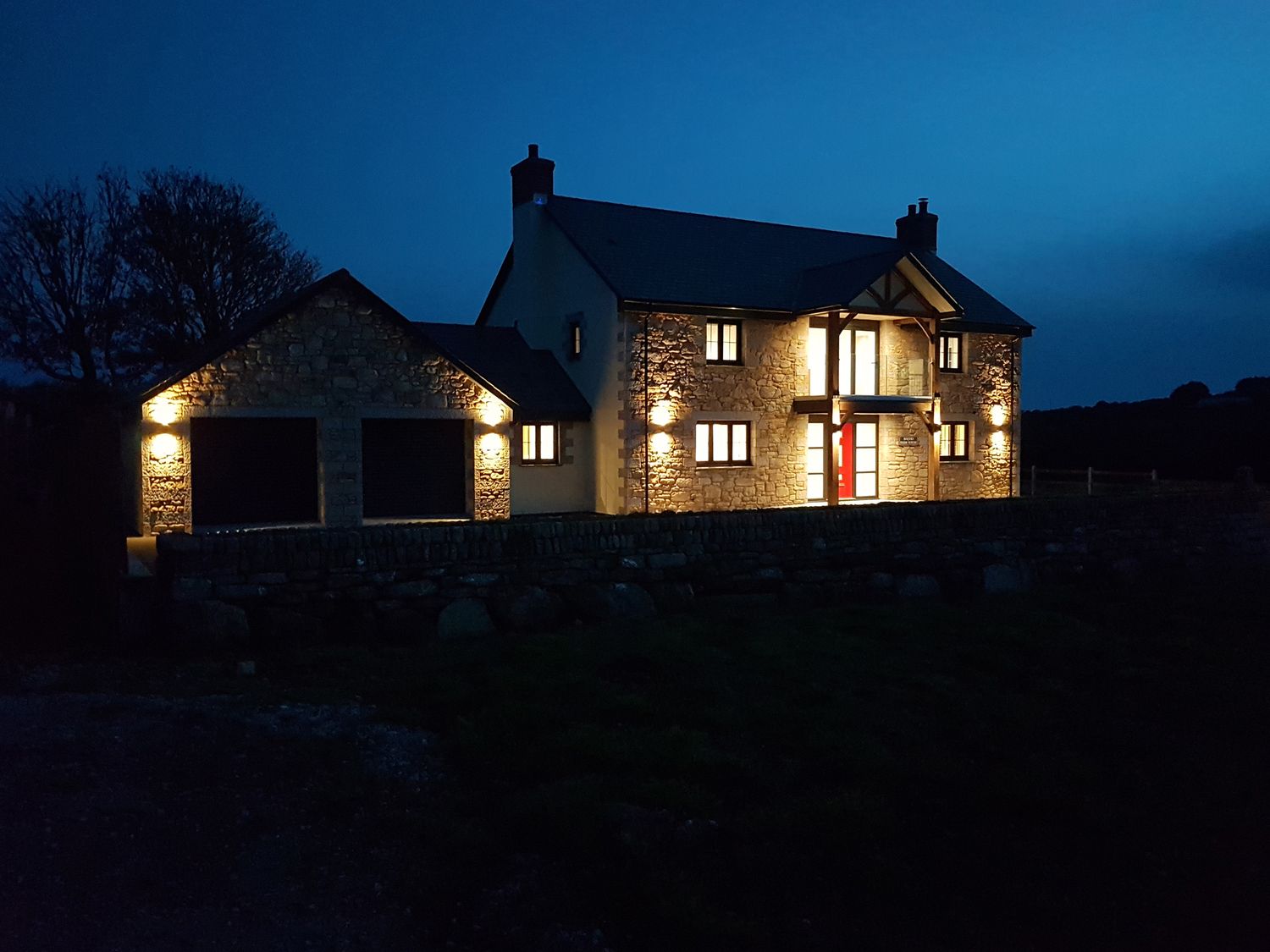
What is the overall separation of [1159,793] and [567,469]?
1777 centimetres

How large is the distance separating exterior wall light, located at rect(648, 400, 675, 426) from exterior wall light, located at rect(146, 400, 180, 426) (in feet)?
32.1

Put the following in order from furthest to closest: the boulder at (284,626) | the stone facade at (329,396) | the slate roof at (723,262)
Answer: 1. the slate roof at (723,262)
2. the stone facade at (329,396)
3. the boulder at (284,626)

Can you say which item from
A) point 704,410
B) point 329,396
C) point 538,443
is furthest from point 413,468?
point 704,410

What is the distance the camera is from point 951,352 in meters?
28.0

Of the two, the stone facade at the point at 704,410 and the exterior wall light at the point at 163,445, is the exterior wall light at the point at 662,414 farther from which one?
the exterior wall light at the point at 163,445

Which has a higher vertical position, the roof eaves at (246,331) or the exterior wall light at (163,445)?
the roof eaves at (246,331)

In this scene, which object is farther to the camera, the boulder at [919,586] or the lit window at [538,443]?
the lit window at [538,443]

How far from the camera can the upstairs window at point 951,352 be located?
2780 cm

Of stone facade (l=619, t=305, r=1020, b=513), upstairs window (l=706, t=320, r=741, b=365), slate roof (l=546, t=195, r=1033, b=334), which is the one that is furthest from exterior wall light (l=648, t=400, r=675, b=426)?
slate roof (l=546, t=195, r=1033, b=334)

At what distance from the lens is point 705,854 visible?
5992 mm

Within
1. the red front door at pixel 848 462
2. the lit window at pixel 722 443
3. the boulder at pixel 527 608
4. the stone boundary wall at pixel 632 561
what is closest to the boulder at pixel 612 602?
the stone boundary wall at pixel 632 561

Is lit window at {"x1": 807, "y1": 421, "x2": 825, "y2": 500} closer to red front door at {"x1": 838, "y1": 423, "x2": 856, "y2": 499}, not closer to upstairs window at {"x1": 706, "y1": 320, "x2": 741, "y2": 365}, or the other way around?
red front door at {"x1": 838, "y1": 423, "x2": 856, "y2": 499}

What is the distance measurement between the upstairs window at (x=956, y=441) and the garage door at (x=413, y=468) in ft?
43.5

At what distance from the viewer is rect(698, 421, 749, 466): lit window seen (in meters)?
24.2
